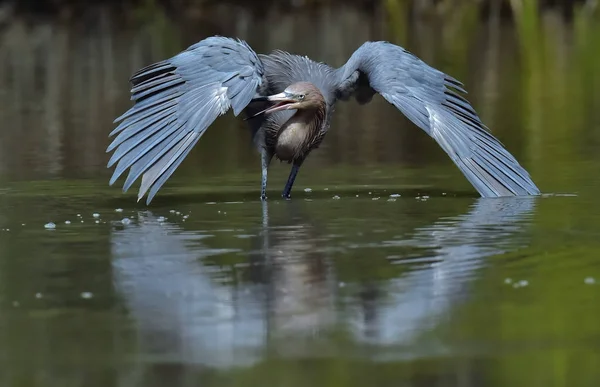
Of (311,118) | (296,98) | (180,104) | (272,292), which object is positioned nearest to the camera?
(272,292)

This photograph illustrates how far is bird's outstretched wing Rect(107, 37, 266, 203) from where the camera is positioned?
858 centimetres

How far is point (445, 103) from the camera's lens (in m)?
9.41

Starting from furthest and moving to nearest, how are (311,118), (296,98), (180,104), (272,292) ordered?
(311,118)
(296,98)
(180,104)
(272,292)

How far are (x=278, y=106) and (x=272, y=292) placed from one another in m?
3.36

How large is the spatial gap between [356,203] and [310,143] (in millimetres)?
796

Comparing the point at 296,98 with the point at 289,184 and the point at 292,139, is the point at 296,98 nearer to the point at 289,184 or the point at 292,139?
the point at 292,139

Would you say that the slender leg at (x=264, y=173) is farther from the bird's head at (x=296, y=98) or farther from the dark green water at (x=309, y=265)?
the bird's head at (x=296, y=98)

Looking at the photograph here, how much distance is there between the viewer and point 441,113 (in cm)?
924

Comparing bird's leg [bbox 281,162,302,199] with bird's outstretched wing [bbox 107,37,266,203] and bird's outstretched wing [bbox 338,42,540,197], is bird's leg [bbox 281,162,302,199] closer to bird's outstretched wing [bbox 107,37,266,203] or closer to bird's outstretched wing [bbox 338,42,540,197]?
bird's outstretched wing [bbox 338,42,540,197]

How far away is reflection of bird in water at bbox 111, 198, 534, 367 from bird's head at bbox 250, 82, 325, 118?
4.60 feet

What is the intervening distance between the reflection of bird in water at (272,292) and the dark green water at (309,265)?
0.05 feet

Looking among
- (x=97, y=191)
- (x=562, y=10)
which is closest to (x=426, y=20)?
(x=562, y=10)

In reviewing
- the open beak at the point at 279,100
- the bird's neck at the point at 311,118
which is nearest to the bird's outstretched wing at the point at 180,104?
the open beak at the point at 279,100

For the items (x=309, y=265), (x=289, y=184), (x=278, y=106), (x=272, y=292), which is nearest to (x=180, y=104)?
(x=278, y=106)
